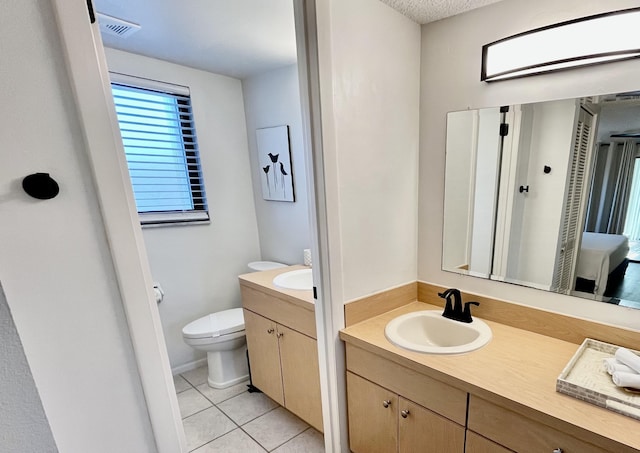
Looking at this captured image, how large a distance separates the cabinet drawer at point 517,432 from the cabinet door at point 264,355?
118 centimetres

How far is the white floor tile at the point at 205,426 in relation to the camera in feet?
6.18

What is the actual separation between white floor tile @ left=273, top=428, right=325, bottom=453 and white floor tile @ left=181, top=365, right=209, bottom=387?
97 centimetres

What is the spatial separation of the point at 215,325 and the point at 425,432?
1.63 metres

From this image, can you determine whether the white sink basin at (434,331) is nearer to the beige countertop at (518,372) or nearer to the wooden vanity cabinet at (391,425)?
the beige countertop at (518,372)

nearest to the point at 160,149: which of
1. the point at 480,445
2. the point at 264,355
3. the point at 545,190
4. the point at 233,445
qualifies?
the point at 264,355

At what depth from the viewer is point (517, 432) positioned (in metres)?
0.95

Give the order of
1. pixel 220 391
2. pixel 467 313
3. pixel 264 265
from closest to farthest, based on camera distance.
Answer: pixel 467 313 → pixel 220 391 → pixel 264 265

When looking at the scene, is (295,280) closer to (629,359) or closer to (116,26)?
(629,359)

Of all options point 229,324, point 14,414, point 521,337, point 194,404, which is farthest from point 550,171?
point 194,404

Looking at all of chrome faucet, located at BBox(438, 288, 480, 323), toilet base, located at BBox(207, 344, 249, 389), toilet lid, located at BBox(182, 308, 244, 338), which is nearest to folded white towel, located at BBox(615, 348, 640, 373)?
chrome faucet, located at BBox(438, 288, 480, 323)

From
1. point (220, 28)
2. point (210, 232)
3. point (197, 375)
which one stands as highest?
point (220, 28)

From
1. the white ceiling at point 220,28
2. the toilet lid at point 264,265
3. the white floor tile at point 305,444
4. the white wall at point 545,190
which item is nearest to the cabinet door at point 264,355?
the white floor tile at point 305,444

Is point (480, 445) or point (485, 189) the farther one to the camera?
point (485, 189)

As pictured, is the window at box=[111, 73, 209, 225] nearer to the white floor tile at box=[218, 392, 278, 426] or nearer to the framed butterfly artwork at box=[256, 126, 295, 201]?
the framed butterfly artwork at box=[256, 126, 295, 201]
